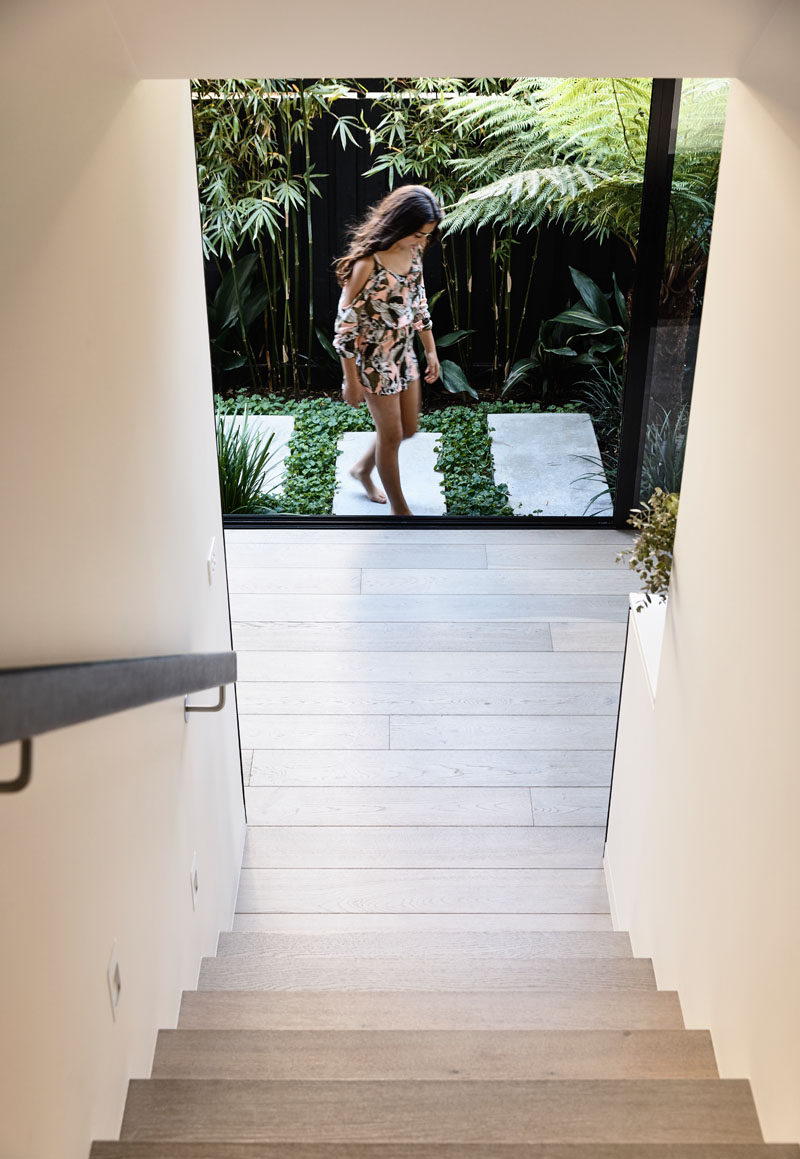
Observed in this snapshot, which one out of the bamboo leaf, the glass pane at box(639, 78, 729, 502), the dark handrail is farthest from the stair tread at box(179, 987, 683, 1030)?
the bamboo leaf

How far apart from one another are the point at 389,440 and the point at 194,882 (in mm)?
3329

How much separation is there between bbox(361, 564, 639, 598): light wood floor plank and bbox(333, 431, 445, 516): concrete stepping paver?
1.80 feet

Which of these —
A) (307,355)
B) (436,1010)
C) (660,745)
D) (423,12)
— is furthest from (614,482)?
(423,12)

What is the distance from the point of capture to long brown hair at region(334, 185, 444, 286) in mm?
5133

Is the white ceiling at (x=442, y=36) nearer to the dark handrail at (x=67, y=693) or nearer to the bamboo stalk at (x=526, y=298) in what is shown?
the dark handrail at (x=67, y=693)

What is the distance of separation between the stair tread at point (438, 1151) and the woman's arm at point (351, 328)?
13.8 feet

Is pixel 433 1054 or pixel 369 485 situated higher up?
pixel 369 485

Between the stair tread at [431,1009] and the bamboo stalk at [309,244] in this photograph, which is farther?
the bamboo stalk at [309,244]

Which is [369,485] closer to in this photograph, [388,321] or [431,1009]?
[388,321]

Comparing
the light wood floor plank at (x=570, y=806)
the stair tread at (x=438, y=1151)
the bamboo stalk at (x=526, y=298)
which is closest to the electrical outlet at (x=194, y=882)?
the stair tread at (x=438, y=1151)

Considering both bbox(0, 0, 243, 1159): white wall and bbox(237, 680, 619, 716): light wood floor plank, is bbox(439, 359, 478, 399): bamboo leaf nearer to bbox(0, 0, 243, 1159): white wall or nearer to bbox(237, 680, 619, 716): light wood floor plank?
bbox(237, 680, 619, 716): light wood floor plank

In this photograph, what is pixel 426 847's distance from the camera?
393 cm

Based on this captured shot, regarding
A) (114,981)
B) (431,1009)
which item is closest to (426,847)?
(431,1009)

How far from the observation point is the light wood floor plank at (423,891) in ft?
12.0
